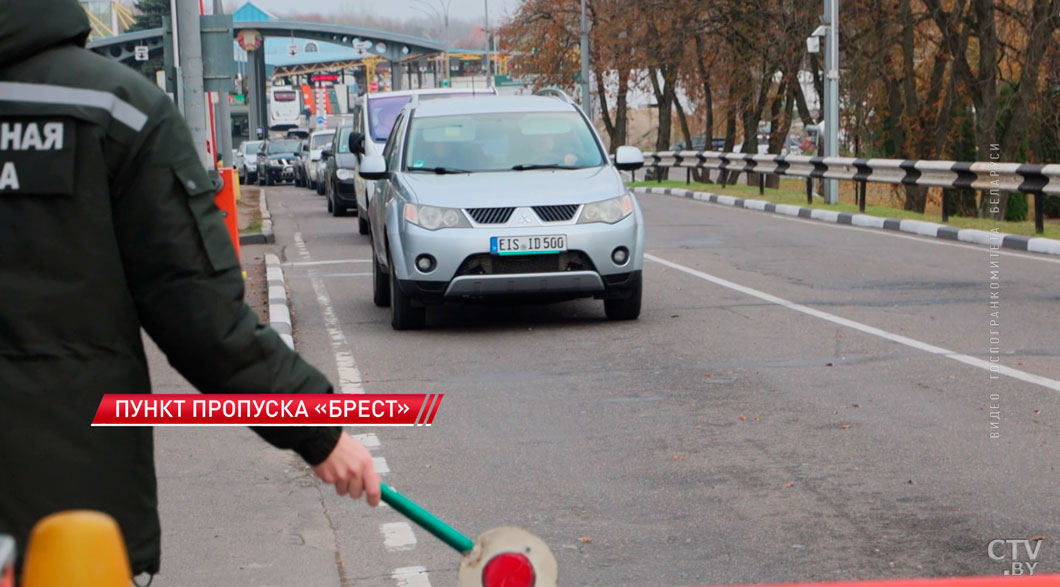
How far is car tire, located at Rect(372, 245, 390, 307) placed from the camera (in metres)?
13.1

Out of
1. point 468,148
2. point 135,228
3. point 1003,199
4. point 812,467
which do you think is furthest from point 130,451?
point 1003,199

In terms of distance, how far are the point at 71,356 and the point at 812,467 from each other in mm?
4671

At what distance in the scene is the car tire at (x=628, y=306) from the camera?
37.7 feet

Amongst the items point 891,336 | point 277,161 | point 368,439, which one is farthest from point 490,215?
point 277,161

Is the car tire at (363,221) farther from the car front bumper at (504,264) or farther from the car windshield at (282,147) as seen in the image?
the car windshield at (282,147)

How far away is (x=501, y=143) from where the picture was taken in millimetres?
12336

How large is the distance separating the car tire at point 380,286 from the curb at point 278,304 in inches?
30.0

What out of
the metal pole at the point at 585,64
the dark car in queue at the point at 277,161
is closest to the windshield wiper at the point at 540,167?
the metal pole at the point at 585,64

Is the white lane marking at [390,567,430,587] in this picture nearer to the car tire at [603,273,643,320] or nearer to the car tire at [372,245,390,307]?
the car tire at [603,273,643,320]

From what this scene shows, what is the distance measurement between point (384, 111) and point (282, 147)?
34.2 metres

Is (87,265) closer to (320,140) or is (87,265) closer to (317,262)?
(317,262)

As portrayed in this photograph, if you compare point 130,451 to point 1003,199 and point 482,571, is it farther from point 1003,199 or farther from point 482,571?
point 1003,199

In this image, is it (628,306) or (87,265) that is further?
(628,306)

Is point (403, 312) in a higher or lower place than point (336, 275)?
higher
